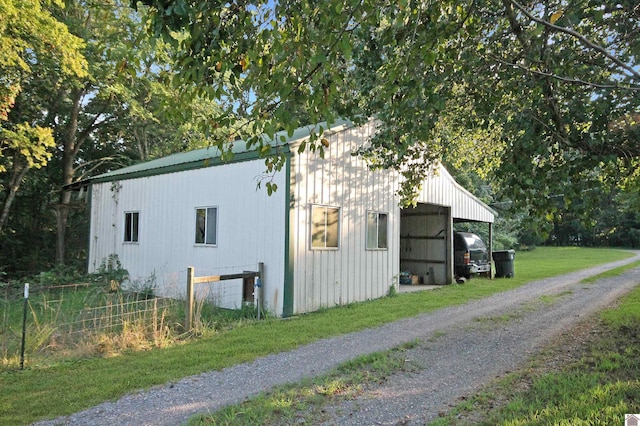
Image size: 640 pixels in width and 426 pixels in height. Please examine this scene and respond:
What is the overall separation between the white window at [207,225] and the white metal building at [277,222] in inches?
1.0

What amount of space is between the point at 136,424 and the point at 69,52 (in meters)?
10.1

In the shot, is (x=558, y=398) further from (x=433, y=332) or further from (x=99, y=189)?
(x=99, y=189)

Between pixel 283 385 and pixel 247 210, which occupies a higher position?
pixel 247 210

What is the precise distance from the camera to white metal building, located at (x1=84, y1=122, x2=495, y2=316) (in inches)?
364

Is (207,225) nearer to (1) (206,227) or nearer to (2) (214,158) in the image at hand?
(1) (206,227)

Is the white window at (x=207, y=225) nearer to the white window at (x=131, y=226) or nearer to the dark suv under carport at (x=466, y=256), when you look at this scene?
the white window at (x=131, y=226)

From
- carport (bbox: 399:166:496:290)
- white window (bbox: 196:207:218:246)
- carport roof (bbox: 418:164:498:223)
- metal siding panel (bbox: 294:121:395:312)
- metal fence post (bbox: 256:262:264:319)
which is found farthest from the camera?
carport (bbox: 399:166:496:290)

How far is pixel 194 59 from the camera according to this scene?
313 cm

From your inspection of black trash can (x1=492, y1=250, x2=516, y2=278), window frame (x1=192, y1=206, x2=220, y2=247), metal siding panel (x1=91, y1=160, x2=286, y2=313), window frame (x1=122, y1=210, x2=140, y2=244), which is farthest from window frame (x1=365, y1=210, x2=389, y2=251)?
black trash can (x1=492, y1=250, x2=516, y2=278)

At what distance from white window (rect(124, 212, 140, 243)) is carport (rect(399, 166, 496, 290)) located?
8.40 m

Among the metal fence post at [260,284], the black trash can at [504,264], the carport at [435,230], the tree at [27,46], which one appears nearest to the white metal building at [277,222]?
the metal fence post at [260,284]

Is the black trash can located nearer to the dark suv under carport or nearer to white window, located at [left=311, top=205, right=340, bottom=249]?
the dark suv under carport

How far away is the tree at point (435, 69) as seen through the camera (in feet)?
10.5

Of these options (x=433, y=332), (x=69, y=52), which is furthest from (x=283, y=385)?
(x=69, y=52)
